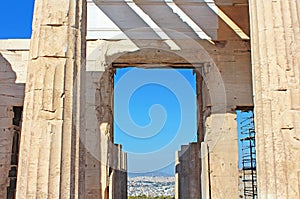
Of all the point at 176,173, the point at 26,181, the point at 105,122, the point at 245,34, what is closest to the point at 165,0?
the point at 245,34

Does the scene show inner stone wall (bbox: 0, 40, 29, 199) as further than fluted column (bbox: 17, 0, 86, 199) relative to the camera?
Yes

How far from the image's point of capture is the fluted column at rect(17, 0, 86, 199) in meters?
6.06

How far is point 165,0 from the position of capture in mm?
11602

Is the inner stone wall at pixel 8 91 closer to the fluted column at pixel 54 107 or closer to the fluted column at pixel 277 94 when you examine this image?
the fluted column at pixel 54 107

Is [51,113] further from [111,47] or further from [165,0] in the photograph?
[165,0]

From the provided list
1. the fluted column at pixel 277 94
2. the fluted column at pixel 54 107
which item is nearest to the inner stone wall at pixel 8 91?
the fluted column at pixel 54 107

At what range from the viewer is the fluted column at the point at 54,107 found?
6059mm

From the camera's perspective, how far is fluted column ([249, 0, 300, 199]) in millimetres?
6148

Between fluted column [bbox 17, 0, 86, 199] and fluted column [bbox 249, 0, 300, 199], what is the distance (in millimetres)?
2783

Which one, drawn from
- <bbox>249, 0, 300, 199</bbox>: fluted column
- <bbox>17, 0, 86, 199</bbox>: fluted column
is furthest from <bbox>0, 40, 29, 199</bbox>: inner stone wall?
<bbox>249, 0, 300, 199</bbox>: fluted column

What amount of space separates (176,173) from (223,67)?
7615 millimetres

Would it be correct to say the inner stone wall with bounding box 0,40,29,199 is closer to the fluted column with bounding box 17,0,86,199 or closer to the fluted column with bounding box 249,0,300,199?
the fluted column with bounding box 17,0,86,199

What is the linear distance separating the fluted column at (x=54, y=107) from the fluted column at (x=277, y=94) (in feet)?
9.13

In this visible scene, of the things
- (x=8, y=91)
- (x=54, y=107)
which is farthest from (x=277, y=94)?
(x=8, y=91)
